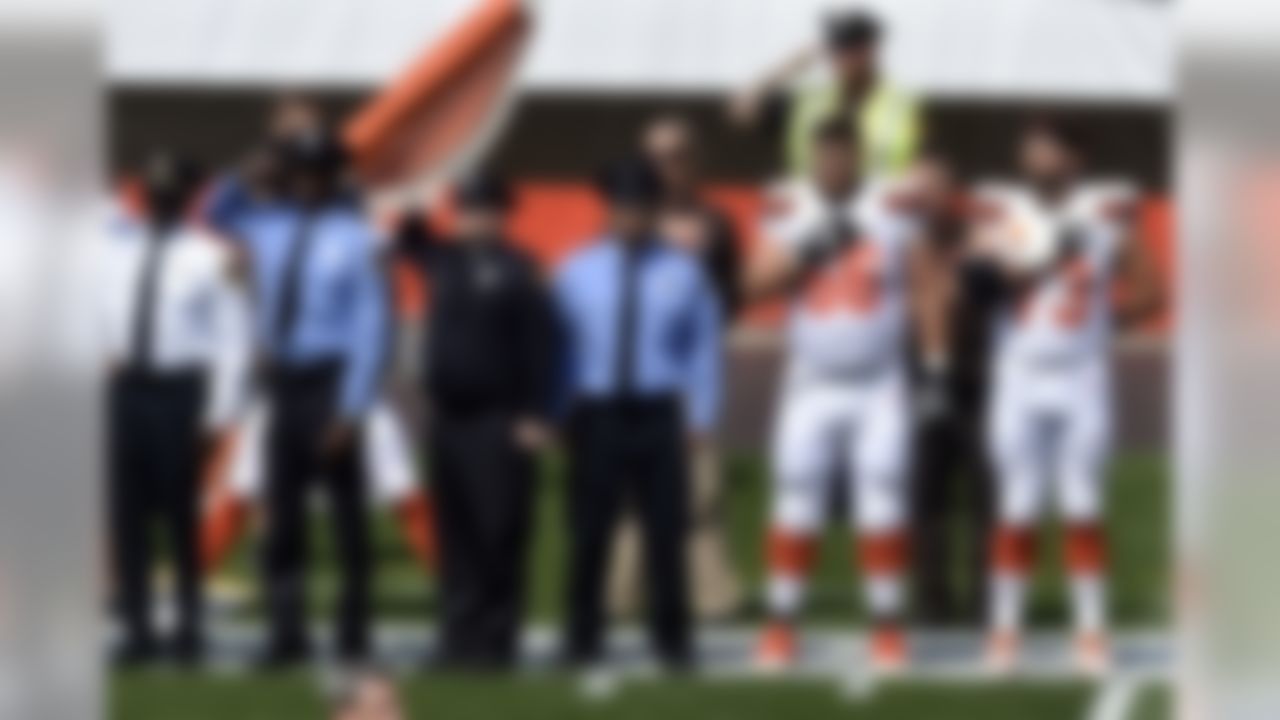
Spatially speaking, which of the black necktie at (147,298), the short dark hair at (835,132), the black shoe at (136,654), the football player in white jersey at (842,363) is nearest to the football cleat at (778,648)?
the football player in white jersey at (842,363)

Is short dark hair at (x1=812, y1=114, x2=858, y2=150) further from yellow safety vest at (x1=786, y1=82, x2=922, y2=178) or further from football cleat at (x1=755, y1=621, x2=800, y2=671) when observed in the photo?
football cleat at (x1=755, y1=621, x2=800, y2=671)

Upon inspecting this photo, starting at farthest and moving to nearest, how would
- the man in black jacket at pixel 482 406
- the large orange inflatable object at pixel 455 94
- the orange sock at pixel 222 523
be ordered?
the large orange inflatable object at pixel 455 94, the orange sock at pixel 222 523, the man in black jacket at pixel 482 406

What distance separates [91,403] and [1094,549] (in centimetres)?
829

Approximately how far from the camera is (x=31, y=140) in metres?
1.01

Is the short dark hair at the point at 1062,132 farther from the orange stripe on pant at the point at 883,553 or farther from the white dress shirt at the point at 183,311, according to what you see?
the white dress shirt at the point at 183,311

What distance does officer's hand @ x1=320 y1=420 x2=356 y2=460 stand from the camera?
929 cm

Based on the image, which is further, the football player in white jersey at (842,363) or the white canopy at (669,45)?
the white canopy at (669,45)

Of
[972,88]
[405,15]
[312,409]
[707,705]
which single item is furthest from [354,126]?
[972,88]

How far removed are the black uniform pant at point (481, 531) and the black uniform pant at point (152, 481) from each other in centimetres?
64

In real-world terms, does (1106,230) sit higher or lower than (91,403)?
higher

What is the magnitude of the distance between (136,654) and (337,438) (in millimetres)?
777

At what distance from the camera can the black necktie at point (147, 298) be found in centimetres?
919

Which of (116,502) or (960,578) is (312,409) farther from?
(960,578)

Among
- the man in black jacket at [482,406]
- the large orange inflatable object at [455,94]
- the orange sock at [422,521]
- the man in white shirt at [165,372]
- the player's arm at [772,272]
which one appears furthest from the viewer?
the large orange inflatable object at [455,94]
